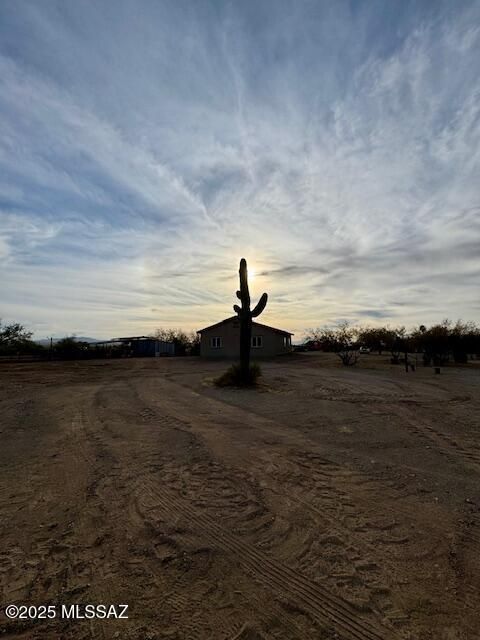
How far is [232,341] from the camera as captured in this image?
1519 inches

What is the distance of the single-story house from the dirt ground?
30.2 meters

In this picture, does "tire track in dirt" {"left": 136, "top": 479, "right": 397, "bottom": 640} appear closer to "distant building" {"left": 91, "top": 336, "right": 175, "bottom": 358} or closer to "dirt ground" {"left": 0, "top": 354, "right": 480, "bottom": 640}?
"dirt ground" {"left": 0, "top": 354, "right": 480, "bottom": 640}

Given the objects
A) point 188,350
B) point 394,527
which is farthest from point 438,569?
point 188,350

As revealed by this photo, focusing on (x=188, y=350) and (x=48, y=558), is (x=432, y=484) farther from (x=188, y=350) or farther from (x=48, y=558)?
(x=188, y=350)

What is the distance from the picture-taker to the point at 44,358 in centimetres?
3494

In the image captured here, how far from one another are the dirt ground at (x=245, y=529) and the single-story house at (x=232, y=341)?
99.1 ft

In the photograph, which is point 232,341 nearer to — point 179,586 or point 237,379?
point 237,379

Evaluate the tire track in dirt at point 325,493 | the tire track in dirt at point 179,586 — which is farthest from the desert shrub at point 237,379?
the tire track in dirt at point 179,586

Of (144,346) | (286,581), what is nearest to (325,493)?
(286,581)

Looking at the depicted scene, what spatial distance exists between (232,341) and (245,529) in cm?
3490

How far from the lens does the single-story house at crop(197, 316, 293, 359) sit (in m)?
38.4

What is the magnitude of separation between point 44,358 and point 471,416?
113ft

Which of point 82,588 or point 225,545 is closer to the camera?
point 82,588

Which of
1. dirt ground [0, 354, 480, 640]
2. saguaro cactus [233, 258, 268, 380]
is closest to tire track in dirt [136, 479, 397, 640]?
dirt ground [0, 354, 480, 640]
